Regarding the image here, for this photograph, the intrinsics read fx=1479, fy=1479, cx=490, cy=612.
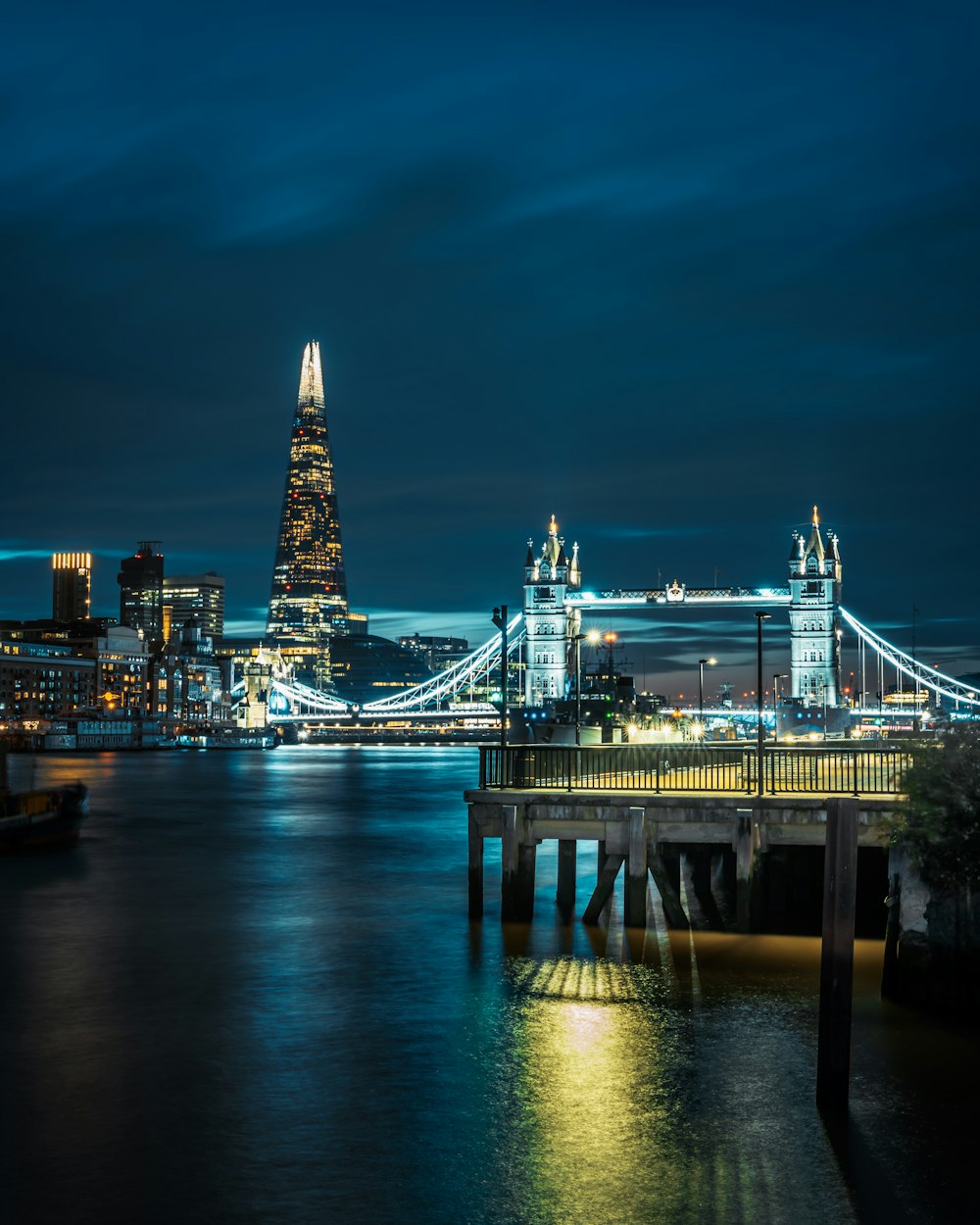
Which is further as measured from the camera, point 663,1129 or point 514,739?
point 514,739

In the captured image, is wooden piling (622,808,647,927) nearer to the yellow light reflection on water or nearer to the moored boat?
the yellow light reflection on water

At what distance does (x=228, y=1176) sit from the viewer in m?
18.1

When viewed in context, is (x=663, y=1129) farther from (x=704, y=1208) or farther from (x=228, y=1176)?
(x=228, y=1176)

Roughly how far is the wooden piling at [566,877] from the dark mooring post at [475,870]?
116 inches

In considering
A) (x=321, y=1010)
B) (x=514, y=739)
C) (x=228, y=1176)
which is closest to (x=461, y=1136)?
(x=228, y=1176)

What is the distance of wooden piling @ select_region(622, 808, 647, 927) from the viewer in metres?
29.0

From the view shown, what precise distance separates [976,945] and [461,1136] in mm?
8857

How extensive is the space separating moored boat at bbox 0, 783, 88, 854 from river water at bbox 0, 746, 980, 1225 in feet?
60.4

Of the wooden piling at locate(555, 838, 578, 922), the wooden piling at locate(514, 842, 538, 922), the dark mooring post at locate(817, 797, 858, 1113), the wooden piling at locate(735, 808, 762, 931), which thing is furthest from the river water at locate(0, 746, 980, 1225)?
the dark mooring post at locate(817, 797, 858, 1113)

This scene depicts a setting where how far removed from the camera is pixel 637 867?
29.4m

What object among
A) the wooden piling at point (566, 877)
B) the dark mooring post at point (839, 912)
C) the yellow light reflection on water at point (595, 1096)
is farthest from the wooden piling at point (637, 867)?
the dark mooring post at point (839, 912)

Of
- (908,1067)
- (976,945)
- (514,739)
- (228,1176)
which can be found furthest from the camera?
(514,739)

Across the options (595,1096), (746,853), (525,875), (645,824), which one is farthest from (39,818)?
(595,1096)

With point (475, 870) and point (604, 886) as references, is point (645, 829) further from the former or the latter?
point (475, 870)
